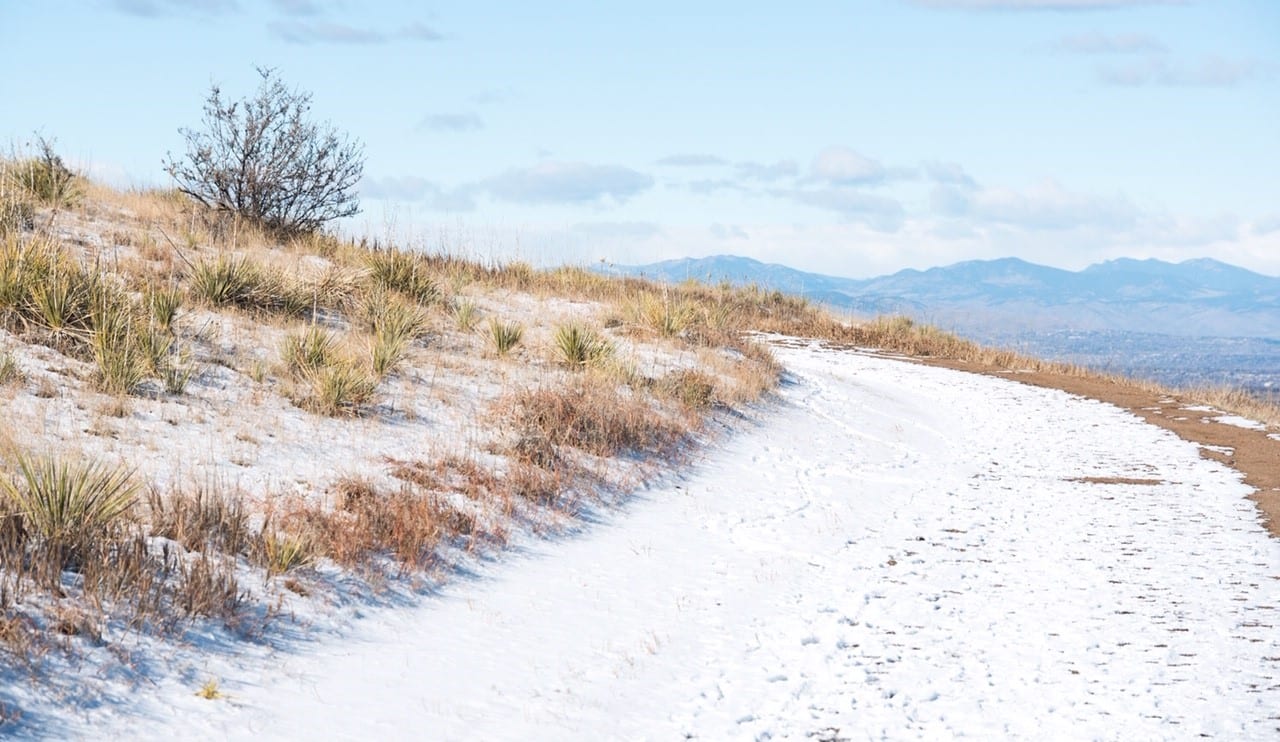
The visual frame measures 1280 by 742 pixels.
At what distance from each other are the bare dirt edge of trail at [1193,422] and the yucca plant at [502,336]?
9.21 metres

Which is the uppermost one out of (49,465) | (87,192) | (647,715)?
(87,192)

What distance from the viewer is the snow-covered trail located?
5.29m

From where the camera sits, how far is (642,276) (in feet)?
91.2

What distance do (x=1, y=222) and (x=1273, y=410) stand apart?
2220 cm

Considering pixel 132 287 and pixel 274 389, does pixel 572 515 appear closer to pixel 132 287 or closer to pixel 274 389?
pixel 274 389

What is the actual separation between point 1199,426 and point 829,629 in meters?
13.0

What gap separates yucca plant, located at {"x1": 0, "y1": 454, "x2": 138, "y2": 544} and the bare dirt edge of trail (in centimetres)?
1000

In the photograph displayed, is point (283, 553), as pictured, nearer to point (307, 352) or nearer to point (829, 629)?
point (829, 629)

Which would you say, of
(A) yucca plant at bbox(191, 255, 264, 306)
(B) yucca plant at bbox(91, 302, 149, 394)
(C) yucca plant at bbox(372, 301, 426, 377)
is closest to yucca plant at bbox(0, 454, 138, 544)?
(B) yucca plant at bbox(91, 302, 149, 394)

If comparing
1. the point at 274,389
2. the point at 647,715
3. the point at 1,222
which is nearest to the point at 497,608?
the point at 647,715

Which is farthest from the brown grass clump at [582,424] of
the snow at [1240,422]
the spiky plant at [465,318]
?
the snow at [1240,422]

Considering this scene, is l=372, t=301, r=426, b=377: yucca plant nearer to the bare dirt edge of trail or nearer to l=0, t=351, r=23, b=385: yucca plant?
l=0, t=351, r=23, b=385: yucca plant

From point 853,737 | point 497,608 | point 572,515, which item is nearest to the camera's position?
point 853,737

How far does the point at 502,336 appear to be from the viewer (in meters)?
14.0
